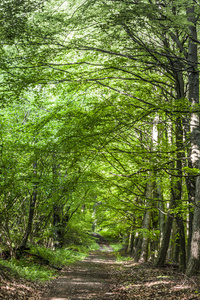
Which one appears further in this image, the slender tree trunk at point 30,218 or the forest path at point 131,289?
the slender tree trunk at point 30,218

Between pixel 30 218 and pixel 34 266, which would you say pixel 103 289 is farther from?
pixel 30 218

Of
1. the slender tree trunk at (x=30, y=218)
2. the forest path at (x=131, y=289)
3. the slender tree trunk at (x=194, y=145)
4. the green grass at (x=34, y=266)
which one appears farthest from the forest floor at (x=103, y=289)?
the slender tree trunk at (x=30, y=218)

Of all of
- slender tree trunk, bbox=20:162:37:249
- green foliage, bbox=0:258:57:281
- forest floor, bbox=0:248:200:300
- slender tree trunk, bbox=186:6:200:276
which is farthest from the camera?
slender tree trunk, bbox=20:162:37:249

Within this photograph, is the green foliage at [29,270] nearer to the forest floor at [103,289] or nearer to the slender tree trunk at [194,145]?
the forest floor at [103,289]

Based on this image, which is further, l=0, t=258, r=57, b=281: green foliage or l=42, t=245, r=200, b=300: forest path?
l=0, t=258, r=57, b=281: green foliage

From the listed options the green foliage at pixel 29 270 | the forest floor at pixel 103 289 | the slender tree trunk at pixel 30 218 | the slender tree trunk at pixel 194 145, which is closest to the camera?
the forest floor at pixel 103 289

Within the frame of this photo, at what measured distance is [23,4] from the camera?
17.2 feet

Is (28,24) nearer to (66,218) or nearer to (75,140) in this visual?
(75,140)

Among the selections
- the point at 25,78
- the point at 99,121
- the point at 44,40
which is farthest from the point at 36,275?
the point at 44,40

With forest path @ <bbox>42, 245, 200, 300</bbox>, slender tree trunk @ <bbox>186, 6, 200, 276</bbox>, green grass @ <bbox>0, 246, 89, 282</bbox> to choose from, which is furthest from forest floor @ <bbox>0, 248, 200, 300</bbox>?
green grass @ <bbox>0, 246, 89, 282</bbox>

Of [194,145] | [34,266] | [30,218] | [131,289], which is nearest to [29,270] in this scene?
[34,266]

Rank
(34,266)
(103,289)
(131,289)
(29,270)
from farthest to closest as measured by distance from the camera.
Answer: (34,266), (29,270), (103,289), (131,289)

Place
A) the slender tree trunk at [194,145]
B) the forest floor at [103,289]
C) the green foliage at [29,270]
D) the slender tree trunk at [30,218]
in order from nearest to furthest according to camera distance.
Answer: the forest floor at [103,289], the slender tree trunk at [194,145], the green foliage at [29,270], the slender tree trunk at [30,218]

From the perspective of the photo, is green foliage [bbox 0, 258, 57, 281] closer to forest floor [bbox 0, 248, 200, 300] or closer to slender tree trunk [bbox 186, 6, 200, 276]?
forest floor [bbox 0, 248, 200, 300]
